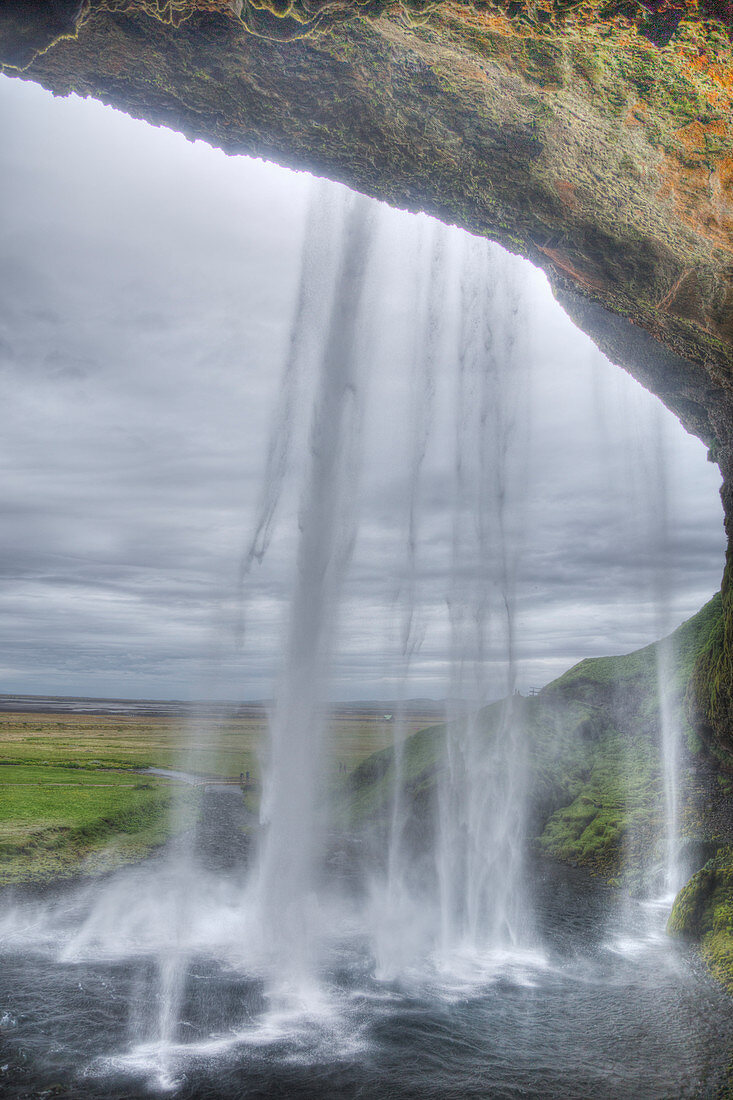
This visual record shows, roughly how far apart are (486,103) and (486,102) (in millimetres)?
24

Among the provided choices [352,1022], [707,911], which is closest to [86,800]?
[352,1022]

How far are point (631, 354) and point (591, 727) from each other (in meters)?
21.3

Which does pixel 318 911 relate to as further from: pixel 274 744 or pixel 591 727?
pixel 591 727

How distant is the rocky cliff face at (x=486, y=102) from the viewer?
27.6 feet

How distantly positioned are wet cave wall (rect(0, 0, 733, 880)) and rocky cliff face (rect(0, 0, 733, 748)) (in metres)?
0.03

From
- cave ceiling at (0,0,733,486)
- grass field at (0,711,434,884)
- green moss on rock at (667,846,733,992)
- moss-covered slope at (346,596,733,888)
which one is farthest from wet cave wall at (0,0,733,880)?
moss-covered slope at (346,596,733,888)

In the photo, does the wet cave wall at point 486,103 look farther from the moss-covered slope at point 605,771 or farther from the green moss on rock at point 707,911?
the moss-covered slope at point 605,771

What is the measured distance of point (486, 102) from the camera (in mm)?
10320

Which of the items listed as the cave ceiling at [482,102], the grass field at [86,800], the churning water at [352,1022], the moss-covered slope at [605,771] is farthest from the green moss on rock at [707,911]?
the cave ceiling at [482,102]

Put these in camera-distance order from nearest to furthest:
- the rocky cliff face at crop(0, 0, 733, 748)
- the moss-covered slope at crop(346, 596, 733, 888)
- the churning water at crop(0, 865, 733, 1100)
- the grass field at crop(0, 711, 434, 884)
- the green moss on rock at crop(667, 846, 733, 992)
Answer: the rocky cliff face at crop(0, 0, 733, 748) → the churning water at crop(0, 865, 733, 1100) → the green moss on rock at crop(667, 846, 733, 992) → the grass field at crop(0, 711, 434, 884) → the moss-covered slope at crop(346, 596, 733, 888)

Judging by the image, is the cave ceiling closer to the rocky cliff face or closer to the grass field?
the rocky cliff face

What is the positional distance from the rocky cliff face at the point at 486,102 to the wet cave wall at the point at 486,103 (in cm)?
Result: 3

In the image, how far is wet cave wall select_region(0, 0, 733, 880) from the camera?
8.41 metres

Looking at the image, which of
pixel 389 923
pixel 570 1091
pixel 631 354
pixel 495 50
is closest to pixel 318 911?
pixel 389 923
